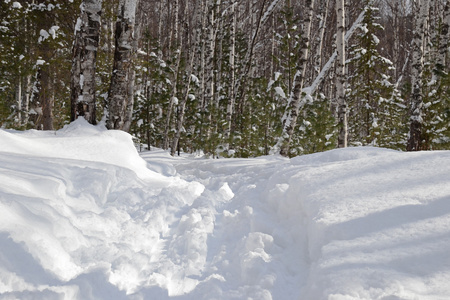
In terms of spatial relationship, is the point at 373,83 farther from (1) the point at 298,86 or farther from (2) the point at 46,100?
(2) the point at 46,100

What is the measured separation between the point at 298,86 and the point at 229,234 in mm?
5077

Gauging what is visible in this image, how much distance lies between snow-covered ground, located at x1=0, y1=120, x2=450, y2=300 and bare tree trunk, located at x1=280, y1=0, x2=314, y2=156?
348cm

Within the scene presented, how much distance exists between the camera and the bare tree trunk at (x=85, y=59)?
5.49 metres

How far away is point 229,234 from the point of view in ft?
9.04

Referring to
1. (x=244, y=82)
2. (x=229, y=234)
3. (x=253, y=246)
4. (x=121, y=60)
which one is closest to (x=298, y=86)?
(x=244, y=82)

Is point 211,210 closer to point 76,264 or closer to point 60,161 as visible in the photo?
point 76,264

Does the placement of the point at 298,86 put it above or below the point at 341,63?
below

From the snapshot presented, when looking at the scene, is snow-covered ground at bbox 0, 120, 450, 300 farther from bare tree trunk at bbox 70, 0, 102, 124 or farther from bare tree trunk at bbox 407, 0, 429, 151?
bare tree trunk at bbox 407, 0, 429, 151

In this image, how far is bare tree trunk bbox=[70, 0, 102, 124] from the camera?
216 inches

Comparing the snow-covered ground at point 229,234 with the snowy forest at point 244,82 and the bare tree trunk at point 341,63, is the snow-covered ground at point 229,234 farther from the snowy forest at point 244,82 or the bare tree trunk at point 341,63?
the bare tree trunk at point 341,63

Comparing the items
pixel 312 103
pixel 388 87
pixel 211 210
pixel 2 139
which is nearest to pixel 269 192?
pixel 211 210

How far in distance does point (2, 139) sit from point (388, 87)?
438 inches

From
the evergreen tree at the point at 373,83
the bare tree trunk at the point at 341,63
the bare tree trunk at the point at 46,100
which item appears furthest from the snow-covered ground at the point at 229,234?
the evergreen tree at the point at 373,83

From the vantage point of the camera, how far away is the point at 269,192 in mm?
3449
